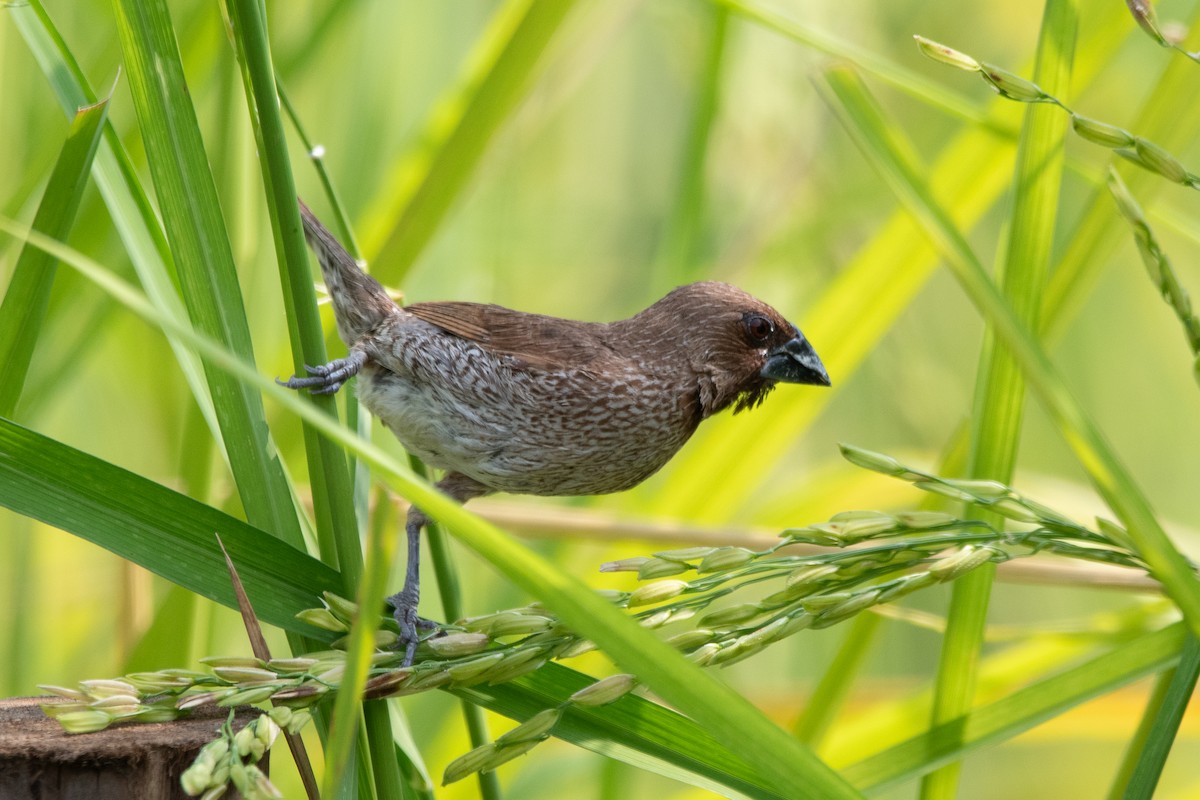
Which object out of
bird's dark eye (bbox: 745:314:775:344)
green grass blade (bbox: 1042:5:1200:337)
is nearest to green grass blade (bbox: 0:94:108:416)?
bird's dark eye (bbox: 745:314:775:344)

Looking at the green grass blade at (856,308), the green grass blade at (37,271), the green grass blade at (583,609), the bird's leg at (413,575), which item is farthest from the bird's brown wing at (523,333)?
the green grass blade at (583,609)

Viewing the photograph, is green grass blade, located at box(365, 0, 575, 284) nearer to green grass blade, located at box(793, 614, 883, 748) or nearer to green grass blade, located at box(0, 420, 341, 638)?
green grass blade, located at box(0, 420, 341, 638)

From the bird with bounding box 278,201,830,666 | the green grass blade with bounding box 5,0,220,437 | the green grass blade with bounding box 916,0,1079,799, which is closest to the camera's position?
the green grass blade with bounding box 5,0,220,437

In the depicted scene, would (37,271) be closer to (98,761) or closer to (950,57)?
(98,761)

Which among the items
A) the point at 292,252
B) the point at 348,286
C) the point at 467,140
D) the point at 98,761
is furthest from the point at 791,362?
the point at 98,761

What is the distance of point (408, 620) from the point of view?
166 cm

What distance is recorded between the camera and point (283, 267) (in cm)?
131

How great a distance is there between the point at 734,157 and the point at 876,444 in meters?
1.36

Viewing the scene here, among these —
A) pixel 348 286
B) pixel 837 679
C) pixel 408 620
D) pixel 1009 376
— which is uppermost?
pixel 348 286

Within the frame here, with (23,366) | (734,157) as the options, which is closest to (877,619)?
(23,366)

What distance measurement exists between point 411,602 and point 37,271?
75cm

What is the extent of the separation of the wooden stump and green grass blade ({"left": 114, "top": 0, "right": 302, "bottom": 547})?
11.0 inches

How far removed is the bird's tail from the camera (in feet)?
6.75

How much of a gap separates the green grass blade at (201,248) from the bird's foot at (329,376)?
11 centimetres
